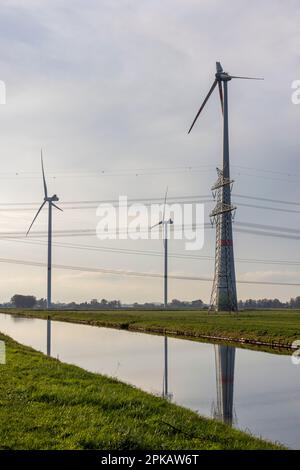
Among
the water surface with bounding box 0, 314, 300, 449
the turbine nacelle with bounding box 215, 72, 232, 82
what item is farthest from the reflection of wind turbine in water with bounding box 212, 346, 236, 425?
the turbine nacelle with bounding box 215, 72, 232, 82

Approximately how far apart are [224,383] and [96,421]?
39.5 ft

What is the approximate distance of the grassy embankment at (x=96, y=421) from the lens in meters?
10.9

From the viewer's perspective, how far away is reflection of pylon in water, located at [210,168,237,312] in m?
80.1

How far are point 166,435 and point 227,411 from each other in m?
6.24

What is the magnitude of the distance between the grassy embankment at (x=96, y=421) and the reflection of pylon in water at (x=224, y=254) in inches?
2465

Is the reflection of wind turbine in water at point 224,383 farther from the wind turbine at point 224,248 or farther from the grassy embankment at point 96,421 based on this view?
the wind turbine at point 224,248

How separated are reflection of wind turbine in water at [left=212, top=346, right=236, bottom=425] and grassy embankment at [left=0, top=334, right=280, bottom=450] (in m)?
1.99

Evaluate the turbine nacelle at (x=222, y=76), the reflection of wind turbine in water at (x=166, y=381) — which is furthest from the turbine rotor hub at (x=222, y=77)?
the reflection of wind turbine in water at (x=166, y=381)

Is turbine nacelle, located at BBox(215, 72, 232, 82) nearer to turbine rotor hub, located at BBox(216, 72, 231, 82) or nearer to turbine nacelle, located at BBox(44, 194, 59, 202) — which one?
turbine rotor hub, located at BBox(216, 72, 231, 82)

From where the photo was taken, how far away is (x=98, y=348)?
122 feet

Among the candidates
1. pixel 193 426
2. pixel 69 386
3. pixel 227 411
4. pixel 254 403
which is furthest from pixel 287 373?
pixel 193 426
